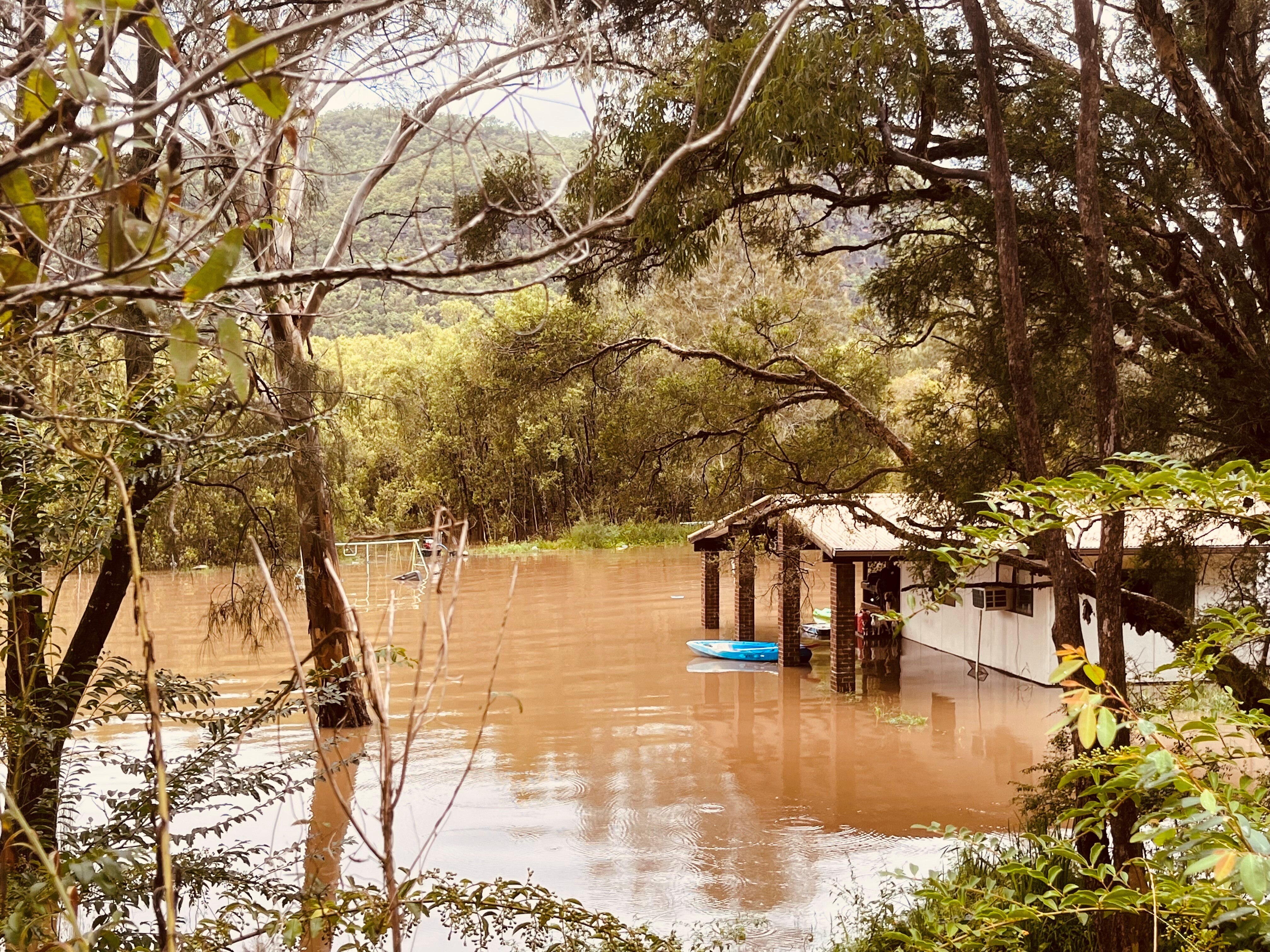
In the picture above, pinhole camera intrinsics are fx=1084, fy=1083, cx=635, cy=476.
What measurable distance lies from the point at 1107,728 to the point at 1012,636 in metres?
14.9

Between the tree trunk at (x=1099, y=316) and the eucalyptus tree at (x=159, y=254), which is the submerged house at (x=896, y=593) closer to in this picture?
the tree trunk at (x=1099, y=316)

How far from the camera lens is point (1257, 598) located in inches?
307

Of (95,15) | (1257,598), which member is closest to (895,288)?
(1257,598)

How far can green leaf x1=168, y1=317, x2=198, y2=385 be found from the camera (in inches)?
41.9

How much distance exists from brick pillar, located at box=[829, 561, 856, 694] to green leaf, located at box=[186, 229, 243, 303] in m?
13.9

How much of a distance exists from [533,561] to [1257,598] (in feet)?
Result: 79.7

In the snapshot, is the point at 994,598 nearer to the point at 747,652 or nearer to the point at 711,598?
the point at 747,652

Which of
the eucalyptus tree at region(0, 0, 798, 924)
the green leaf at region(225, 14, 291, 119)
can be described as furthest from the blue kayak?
the green leaf at region(225, 14, 291, 119)

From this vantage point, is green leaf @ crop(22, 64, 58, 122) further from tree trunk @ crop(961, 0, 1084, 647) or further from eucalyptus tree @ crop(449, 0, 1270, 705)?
tree trunk @ crop(961, 0, 1084, 647)

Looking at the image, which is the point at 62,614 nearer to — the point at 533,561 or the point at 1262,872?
the point at 533,561

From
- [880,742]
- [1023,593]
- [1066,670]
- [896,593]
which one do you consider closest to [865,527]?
[880,742]

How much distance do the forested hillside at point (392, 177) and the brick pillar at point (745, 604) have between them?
7073mm

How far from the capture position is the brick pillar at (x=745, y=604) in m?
17.7

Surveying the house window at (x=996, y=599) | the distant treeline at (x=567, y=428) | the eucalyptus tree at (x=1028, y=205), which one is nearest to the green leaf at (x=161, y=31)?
the distant treeline at (x=567, y=428)
